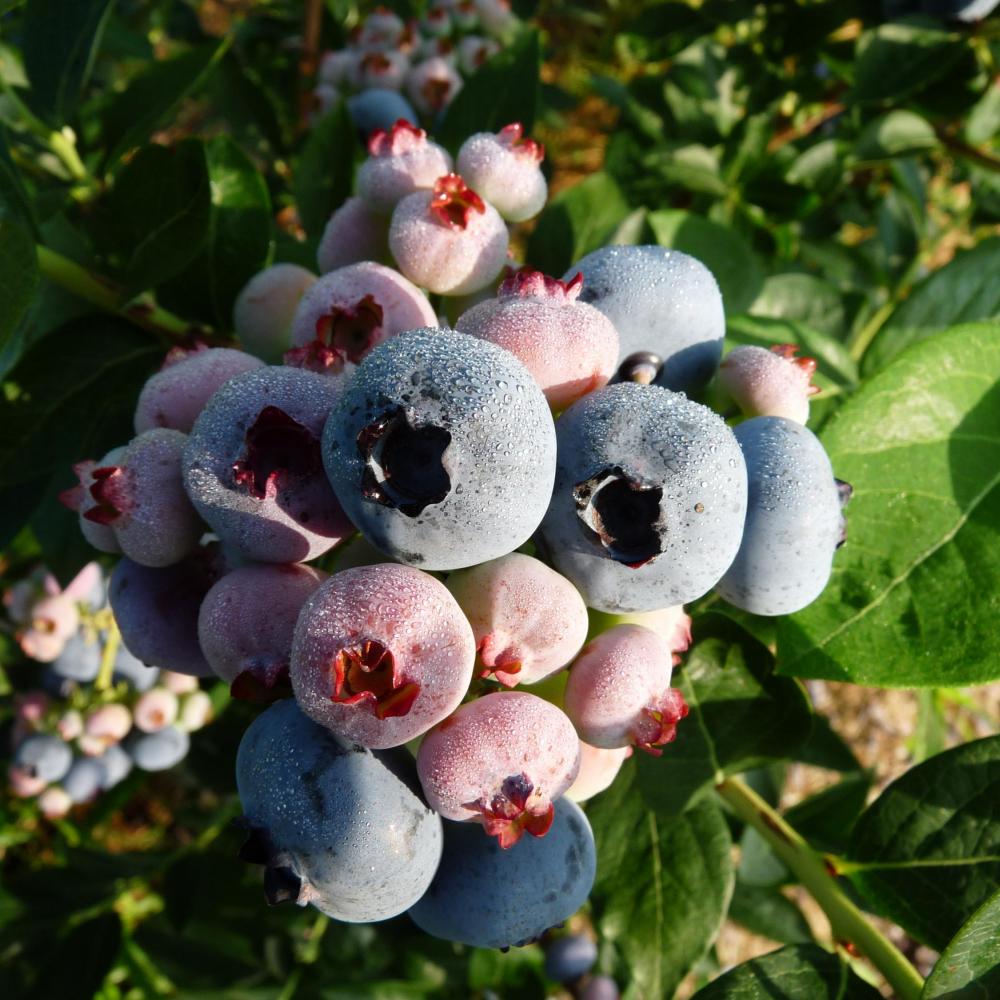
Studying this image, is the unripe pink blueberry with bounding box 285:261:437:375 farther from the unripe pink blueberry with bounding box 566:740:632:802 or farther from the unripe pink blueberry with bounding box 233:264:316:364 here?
the unripe pink blueberry with bounding box 566:740:632:802

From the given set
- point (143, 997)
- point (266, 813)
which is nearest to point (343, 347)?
point (266, 813)

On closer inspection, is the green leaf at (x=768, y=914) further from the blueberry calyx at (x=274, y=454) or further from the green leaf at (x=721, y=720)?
the blueberry calyx at (x=274, y=454)

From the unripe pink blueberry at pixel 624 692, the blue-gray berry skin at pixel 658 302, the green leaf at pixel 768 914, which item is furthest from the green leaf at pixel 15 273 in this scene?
the green leaf at pixel 768 914

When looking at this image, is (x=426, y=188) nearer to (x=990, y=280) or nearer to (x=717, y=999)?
(x=717, y=999)

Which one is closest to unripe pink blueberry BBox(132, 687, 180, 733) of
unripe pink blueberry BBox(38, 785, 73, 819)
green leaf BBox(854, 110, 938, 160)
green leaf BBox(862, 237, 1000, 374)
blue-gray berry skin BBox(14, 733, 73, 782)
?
blue-gray berry skin BBox(14, 733, 73, 782)

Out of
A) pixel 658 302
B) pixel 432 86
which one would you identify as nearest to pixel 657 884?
pixel 658 302

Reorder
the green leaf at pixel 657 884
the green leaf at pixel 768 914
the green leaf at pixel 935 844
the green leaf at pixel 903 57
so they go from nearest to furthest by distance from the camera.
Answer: the green leaf at pixel 935 844 < the green leaf at pixel 657 884 < the green leaf at pixel 903 57 < the green leaf at pixel 768 914
